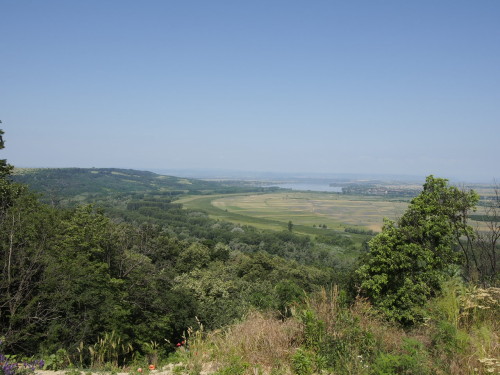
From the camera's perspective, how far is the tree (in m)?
14.2

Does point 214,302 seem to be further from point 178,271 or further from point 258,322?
point 258,322

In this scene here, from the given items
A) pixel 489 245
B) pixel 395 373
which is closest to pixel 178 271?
pixel 489 245

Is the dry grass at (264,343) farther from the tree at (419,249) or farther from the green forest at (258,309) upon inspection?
the tree at (419,249)

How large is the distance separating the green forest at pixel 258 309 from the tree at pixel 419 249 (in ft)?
0.21

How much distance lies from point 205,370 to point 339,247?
77.7 m

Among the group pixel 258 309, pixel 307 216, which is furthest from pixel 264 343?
pixel 307 216

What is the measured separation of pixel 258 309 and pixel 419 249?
8794mm

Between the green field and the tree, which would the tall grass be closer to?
the tree

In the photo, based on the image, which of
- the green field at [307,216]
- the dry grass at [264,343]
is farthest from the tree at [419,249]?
the green field at [307,216]

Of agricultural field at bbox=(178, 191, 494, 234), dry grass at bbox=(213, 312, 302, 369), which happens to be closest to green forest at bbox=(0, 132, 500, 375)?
dry grass at bbox=(213, 312, 302, 369)

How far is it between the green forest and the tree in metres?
0.06

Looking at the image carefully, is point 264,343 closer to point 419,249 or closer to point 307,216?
point 419,249

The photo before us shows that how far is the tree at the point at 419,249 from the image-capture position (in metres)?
14.2

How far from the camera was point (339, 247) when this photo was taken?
258ft
